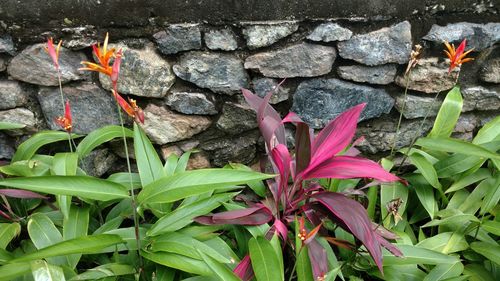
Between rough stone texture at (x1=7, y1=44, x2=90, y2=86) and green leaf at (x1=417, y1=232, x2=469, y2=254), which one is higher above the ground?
rough stone texture at (x1=7, y1=44, x2=90, y2=86)

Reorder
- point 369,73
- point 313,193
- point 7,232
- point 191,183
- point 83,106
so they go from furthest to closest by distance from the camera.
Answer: point 369,73, point 83,106, point 313,193, point 7,232, point 191,183

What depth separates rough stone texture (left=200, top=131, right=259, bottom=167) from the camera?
183cm

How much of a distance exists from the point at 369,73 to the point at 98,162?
1136 millimetres

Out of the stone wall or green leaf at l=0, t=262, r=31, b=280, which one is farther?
the stone wall

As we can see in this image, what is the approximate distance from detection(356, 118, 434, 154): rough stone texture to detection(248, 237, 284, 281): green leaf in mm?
780

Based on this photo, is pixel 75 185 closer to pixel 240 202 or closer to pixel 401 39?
pixel 240 202

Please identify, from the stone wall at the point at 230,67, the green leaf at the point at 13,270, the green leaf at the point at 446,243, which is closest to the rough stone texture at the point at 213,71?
the stone wall at the point at 230,67

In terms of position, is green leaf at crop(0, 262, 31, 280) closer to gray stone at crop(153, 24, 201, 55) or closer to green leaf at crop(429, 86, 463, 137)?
gray stone at crop(153, 24, 201, 55)

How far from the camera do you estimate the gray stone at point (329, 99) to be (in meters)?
1.78

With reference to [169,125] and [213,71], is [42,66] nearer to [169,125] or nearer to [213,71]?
[169,125]

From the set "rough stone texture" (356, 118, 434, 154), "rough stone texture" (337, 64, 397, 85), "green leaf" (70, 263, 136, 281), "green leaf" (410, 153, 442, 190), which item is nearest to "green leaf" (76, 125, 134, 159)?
"green leaf" (70, 263, 136, 281)

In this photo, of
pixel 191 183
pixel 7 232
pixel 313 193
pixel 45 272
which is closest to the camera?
pixel 45 272

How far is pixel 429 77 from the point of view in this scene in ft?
6.14

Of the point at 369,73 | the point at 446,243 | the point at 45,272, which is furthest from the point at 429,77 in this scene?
the point at 45,272
